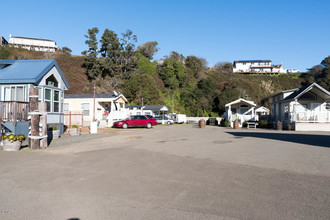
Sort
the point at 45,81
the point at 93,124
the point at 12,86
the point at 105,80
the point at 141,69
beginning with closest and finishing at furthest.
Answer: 1. the point at 12,86
2. the point at 45,81
3. the point at 93,124
4. the point at 105,80
5. the point at 141,69

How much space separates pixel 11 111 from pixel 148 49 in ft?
230

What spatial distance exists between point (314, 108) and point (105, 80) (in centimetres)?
4024

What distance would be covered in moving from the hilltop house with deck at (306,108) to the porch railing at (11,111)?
78.6 ft

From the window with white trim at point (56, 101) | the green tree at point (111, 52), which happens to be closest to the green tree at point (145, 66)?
the green tree at point (111, 52)

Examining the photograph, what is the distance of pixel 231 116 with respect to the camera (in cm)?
3631

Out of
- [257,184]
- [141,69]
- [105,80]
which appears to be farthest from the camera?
[141,69]

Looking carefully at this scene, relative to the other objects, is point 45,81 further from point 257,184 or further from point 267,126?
point 267,126

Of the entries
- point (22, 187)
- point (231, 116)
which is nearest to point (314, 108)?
point (231, 116)

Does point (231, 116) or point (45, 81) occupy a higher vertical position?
point (45, 81)

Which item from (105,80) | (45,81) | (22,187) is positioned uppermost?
(105,80)

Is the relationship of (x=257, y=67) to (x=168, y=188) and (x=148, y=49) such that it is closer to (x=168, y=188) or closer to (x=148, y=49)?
(x=148, y=49)

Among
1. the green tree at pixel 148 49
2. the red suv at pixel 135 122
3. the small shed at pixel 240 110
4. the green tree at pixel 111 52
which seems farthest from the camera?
the green tree at pixel 148 49

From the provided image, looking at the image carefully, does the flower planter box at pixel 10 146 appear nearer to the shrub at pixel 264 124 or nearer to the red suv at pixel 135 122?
the red suv at pixel 135 122

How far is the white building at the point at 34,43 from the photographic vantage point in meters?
84.2
